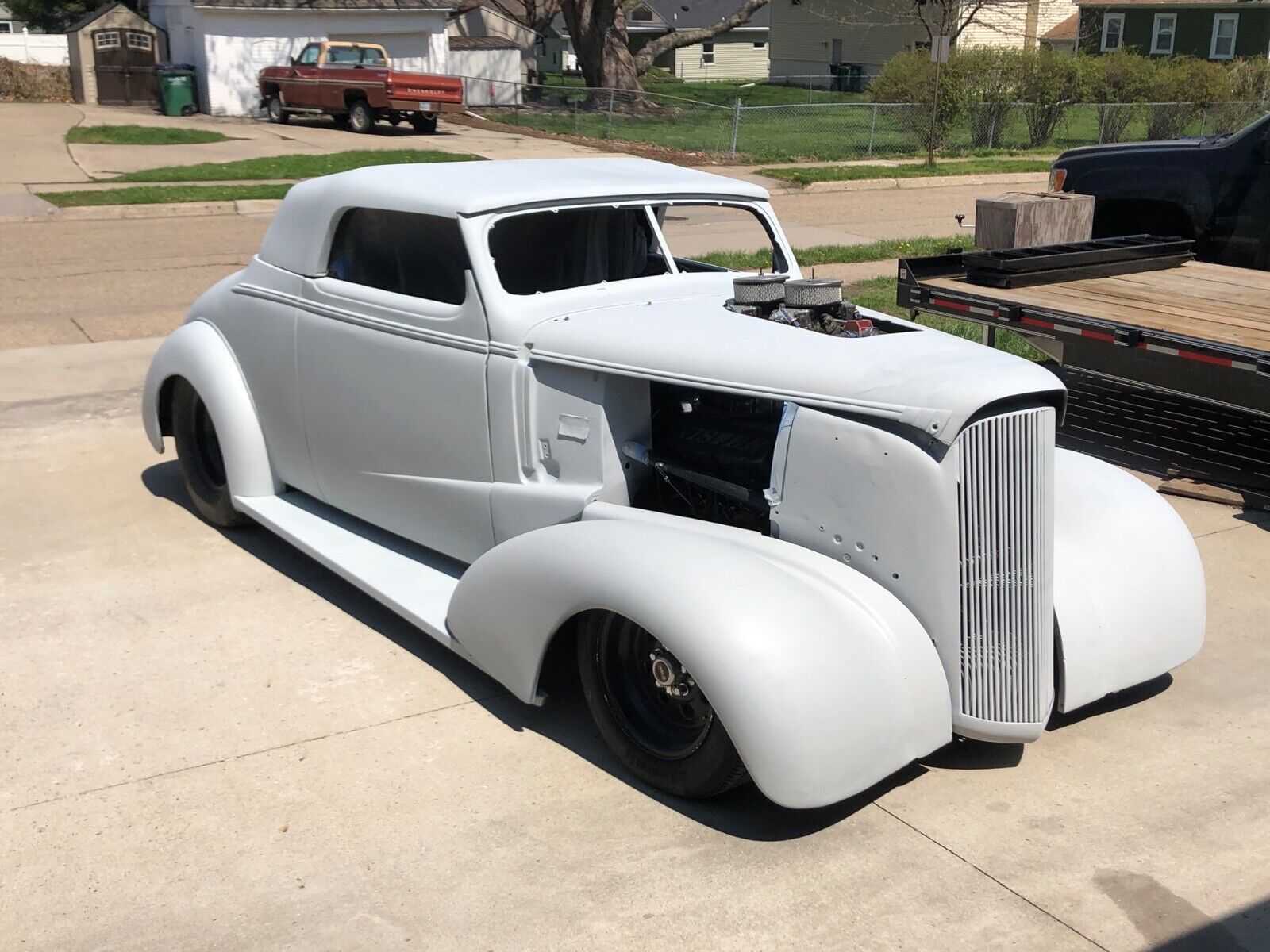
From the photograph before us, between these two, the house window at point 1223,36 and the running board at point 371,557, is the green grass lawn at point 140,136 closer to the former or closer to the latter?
the running board at point 371,557

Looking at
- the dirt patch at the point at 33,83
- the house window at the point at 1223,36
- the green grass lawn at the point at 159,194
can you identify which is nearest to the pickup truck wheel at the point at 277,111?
the dirt patch at the point at 33,83

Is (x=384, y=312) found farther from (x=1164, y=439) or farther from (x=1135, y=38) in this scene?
(x=1135, y=38)

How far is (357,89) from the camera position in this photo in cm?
2742

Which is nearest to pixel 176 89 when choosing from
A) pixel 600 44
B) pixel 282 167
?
pixel 600 44

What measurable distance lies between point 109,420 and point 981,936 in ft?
21.1

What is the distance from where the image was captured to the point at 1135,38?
48719 millimetres

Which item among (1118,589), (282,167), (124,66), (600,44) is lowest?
(1118,589)

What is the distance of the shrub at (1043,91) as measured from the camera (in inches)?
1117

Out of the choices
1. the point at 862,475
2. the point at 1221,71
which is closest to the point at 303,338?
the point at 862,475

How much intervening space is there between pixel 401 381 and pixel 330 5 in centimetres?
2942

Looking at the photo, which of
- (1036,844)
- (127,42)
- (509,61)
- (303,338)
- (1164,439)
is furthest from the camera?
(509,61)

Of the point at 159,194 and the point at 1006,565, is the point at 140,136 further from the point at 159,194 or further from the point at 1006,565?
the point at 1006,565

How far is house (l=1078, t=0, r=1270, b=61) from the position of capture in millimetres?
45781

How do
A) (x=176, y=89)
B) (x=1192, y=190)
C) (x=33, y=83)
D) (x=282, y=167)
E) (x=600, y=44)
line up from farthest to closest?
(x=33, y=83) < (x=600, y=44) < (x=176, y=89) < (x=282, y=167) < (x=1192, y=190)
